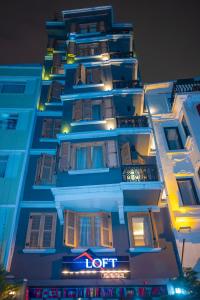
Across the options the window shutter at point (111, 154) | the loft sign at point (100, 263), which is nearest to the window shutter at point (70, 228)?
A: the loft sign at point (100, 263)

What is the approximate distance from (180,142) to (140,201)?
5.91 m

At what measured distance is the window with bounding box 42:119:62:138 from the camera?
64.2ft

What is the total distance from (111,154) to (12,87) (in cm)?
1174

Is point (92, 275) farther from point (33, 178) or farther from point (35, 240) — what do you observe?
point (33, 178)

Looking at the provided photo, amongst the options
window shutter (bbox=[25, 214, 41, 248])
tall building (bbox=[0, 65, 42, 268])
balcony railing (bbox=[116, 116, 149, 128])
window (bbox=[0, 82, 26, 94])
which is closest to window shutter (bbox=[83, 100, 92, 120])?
balcony railing (bbox=[116, 116, 149, 128])

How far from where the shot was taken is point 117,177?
48.1 ft

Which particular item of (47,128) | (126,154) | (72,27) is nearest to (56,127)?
(47,128)

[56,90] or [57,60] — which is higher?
[57,60]

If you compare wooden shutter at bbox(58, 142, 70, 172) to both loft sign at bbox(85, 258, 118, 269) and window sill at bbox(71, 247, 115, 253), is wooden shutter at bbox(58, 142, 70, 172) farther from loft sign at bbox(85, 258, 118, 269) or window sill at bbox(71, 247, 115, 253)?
loft sign at bbox(85, 258, 118, 269)

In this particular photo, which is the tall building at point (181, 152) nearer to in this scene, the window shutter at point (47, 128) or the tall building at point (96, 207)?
the tall building at point (96, 207)

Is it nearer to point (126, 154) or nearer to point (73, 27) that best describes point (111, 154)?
point (126, 154)

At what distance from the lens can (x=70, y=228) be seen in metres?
14.3

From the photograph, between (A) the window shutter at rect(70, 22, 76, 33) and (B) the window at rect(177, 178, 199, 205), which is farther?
(A) the window shutter at rect(70, 22, 76, 33)

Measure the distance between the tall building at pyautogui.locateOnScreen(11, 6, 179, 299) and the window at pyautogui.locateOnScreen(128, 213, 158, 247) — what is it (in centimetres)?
5
